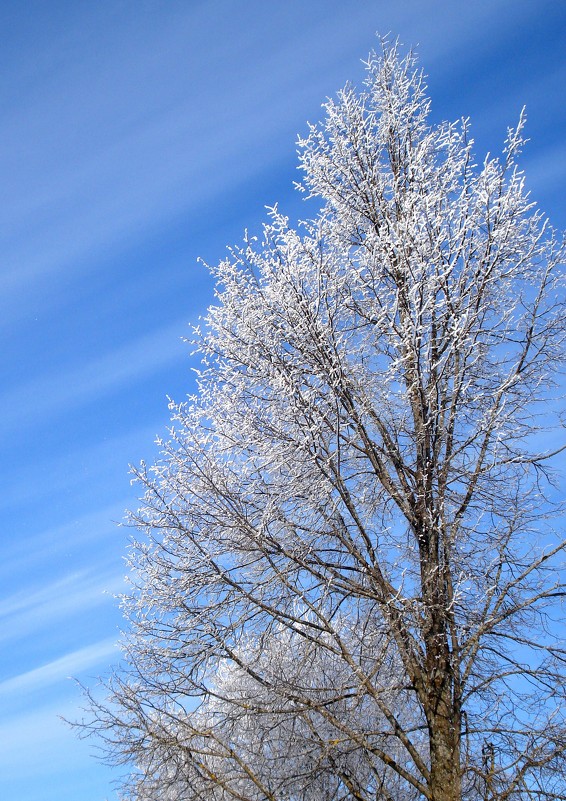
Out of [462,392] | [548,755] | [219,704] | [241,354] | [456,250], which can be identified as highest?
[456,250]

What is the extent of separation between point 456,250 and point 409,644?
172 inches

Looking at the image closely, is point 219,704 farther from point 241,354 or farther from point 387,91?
point 387,91

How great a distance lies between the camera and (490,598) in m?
7.80

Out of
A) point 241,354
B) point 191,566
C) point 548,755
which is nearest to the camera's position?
point 548,755

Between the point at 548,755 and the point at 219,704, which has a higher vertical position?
the point at 219,704

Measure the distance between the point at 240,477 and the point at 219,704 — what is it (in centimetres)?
251

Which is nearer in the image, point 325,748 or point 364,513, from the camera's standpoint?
point 325,748

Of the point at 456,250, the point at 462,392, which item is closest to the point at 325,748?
the point at 462,392

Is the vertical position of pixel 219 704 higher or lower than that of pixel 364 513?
lower

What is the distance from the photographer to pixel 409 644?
7.50 m

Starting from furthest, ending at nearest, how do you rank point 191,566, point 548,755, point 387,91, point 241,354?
1. point 387,91
2. point 241,354
3. point 191,566
4. point 548,755

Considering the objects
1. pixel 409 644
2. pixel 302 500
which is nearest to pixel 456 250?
pixel 302 500

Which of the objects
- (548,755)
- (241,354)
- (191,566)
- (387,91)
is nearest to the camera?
(548,755)

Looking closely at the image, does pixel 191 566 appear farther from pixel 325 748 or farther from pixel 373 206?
pixel 373 206
